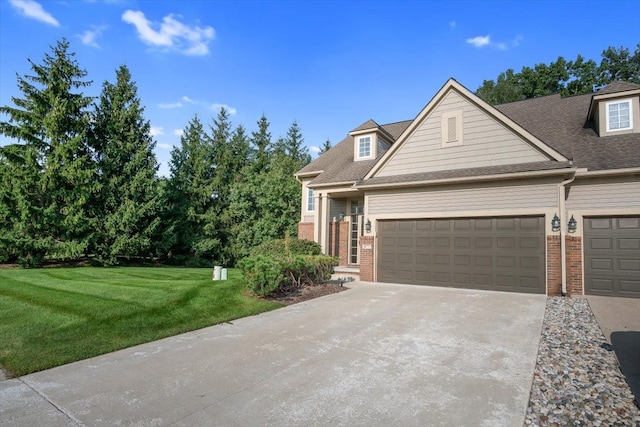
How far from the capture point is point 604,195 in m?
9.91

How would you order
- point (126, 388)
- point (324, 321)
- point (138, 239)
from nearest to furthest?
1. point (126, 388)
2. point (324, 321)
3. point (138, 239)

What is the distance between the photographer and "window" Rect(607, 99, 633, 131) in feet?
36.2

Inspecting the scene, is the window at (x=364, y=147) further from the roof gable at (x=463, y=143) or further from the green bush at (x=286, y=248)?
the green bush at (x=286, y=248)

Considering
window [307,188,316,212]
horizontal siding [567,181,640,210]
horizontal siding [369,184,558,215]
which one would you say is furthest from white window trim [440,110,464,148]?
window [307,188,316,212]

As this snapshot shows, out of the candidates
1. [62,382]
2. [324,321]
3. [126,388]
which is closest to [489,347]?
[324,321]

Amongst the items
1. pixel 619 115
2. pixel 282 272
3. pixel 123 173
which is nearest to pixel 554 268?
pixel 619 115

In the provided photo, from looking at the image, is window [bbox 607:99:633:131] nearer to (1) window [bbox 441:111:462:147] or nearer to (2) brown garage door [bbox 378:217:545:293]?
(2) brown garage door [bbox 378:217:545:293]

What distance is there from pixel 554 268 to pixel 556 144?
4.81 meters

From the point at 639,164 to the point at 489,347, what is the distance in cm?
817

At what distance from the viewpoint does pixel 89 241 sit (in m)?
16.4

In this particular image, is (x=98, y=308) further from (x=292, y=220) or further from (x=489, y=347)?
(x=292, y=220)

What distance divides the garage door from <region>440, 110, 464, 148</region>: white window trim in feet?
14.5

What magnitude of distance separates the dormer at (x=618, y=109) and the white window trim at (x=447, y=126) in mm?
4736

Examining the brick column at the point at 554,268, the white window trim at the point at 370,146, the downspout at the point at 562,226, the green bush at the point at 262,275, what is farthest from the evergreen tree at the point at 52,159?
the downspout at the point at 562,226
